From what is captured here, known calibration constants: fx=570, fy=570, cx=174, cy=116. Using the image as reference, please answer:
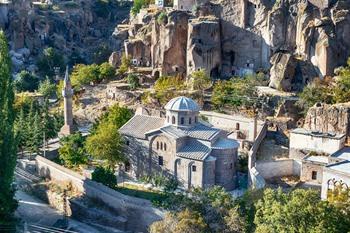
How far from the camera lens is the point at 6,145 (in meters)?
31.1

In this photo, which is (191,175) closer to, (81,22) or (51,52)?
(51,52)

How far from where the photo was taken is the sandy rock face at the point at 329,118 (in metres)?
38.2

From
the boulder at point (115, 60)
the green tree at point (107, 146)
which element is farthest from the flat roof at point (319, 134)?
the boulder at point (115, 60)

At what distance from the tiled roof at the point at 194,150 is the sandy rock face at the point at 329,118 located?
922 centimetres

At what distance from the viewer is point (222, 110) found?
147ft

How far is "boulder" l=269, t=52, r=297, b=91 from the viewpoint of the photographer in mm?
45875

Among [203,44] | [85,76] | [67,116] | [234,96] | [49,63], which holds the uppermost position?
[203,44]

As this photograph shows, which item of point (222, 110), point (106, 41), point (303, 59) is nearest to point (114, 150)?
point (222, 110)

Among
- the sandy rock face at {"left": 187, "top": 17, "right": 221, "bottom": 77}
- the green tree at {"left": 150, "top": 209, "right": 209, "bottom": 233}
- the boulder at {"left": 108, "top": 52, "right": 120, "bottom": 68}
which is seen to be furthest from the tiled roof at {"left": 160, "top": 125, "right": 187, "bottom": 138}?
the boulder at {"left": 108, "top": 52, "right": 120, "bottom": 68}

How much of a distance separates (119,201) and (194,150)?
5.44 meters

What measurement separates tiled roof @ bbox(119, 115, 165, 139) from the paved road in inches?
254

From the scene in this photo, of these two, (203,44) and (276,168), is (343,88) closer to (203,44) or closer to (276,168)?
(276,168)

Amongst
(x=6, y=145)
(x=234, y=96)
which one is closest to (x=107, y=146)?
(x=6, y=145)

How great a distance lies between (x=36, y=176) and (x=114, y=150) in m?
6.70
